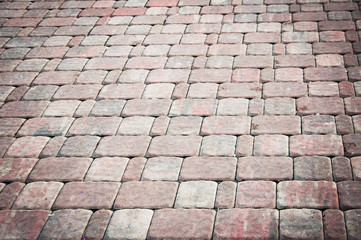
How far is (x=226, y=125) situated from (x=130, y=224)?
1.31 m

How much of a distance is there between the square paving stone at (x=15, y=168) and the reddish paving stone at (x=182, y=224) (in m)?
1.23

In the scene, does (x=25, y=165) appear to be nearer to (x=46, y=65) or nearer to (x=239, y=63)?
(x=46, y=65)

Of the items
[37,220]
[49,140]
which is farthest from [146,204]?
[49,140]

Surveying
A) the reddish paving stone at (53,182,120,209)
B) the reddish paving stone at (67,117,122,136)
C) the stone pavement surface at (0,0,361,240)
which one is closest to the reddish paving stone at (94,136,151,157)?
the stone pavement surface at (0,0,361,240)

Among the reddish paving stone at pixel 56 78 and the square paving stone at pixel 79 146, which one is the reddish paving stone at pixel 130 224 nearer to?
the square paving stone at pixel 79 146

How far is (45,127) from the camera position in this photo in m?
3.98

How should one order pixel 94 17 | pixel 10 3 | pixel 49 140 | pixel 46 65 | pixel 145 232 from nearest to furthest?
pixel 145 232 < pixel 49 140 < pixel 46 65 < pixel 94 17 < pixel 10 3

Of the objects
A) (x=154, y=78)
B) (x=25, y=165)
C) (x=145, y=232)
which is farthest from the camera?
(x=154, y=78)

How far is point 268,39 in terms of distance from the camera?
5.02 metres

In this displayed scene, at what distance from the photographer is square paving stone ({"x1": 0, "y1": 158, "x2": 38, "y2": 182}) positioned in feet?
11.2

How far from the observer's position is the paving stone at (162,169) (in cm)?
327

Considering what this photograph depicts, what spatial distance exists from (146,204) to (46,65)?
2690 millimetres

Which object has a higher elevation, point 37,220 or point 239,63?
point 37,220

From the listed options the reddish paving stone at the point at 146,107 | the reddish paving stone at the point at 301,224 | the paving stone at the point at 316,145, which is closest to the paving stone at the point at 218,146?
the paving stone at the point at 316,145
